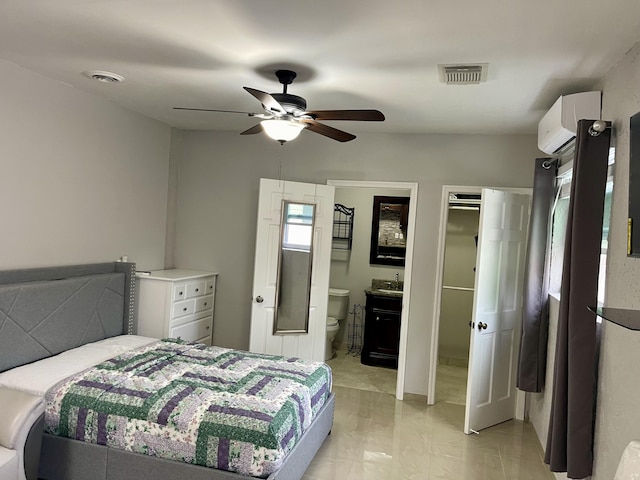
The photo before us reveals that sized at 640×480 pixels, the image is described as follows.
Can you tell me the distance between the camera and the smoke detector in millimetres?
3242

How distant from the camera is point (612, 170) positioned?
2482mm

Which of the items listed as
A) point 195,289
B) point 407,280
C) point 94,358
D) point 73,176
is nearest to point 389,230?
point 407,280

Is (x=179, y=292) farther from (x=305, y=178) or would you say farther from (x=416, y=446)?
(x=416, y=446)

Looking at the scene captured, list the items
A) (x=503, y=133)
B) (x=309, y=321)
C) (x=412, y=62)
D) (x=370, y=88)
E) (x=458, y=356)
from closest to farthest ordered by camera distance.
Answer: (x=412, y=62), (x=370, y=88), (x=503, y=133), (x=309, y=321), (x=458, y=356)

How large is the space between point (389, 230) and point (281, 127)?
3.36m

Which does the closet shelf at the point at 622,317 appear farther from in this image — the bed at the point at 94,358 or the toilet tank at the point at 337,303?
the toilet tank at the point at 337,303

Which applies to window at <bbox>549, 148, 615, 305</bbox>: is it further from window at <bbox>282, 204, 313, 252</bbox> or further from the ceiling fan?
window at <bbox>282, 204, 313, 252</bbox>

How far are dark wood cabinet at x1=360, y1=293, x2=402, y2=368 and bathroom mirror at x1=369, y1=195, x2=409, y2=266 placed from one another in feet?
2.25

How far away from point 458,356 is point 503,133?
2.93m

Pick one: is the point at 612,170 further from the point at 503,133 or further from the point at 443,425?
the point at 443,425

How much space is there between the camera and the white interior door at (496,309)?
381cm

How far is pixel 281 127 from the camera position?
288 centimetres

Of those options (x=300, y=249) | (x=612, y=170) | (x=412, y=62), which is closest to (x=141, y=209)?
(x=300, y=249)

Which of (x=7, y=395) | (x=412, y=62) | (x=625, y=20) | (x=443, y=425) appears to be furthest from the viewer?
(x=443, y=425)
